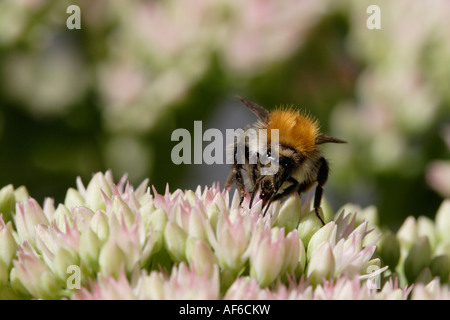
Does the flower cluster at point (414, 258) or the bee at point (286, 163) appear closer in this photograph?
the bee at point (286, 163)

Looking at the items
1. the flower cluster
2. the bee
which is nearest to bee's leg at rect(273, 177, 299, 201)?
the bee

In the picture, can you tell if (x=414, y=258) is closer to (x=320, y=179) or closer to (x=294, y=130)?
(x=320, y=179)

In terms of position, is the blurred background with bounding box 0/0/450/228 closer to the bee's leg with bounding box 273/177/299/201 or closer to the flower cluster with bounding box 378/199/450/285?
the flower cluster with bounding box 378/199/450/285

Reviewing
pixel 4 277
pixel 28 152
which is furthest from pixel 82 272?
pixel 28 152

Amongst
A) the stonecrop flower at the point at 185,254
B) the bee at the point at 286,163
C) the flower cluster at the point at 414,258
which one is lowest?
the flower cluster at the point at 414,258

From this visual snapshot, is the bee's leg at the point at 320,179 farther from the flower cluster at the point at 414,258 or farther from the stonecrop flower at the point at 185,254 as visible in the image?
the flower cluster at the point at 414,258

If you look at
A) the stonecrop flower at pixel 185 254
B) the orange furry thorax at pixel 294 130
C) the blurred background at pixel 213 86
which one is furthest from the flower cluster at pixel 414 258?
the blurred background at pixel 213 86

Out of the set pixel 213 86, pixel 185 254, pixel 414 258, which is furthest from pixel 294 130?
pixel 213 86
